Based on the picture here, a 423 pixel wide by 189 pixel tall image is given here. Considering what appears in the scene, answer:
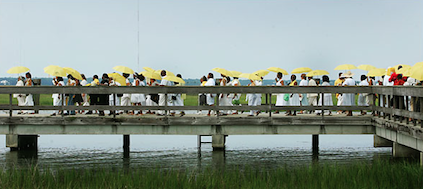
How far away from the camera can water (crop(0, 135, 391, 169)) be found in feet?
60.3

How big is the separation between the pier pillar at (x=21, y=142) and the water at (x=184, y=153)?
0.99 ft

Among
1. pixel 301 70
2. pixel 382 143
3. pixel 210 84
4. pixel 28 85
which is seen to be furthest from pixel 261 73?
pixel 28 85

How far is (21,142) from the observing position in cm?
2080

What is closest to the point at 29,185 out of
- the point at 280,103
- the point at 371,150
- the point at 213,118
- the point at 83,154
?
the point at 213,118

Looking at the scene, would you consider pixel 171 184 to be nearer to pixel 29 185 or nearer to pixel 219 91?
pixel 29 185

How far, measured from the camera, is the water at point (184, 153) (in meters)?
18.4

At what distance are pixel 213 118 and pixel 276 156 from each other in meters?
3.14

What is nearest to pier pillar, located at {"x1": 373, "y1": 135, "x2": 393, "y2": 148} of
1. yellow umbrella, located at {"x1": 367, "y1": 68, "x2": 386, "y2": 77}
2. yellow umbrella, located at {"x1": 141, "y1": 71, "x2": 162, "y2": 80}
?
yellow umbrella, located at {"x1": 367, "y1": 68, "x2": 386, "y2": 77}

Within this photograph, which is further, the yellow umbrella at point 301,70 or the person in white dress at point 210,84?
the yellow umbrella at point 301,70

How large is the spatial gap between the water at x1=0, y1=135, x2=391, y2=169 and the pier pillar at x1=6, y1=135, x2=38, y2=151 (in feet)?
0.99

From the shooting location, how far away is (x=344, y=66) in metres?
24.0

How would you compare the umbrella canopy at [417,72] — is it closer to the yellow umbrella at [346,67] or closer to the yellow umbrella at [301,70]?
the yellow umbrella at [301,70]

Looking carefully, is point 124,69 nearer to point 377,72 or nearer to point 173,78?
point 173,78

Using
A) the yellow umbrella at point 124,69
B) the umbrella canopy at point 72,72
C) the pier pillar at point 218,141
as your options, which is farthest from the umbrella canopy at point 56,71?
the pier pillar at point 218,141
